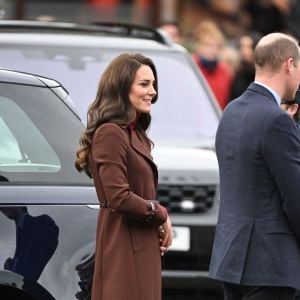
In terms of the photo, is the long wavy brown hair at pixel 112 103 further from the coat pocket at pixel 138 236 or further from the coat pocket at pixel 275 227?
the coat pocket at pixel 275 227

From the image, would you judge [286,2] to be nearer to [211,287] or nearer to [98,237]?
[211,287]

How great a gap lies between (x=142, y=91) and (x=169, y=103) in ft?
11.9

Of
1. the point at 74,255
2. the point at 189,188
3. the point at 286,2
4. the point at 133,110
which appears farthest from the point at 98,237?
the point at 286,2

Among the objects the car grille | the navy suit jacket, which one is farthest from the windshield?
the navy suit jacket

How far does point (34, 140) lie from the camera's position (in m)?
6.04

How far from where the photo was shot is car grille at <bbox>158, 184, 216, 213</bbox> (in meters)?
8.48

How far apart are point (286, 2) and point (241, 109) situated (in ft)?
42.9

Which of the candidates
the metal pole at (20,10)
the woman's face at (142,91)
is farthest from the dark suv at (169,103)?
the metal pole at (20,10)

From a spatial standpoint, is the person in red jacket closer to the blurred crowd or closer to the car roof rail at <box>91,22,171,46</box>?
the blurred crowd

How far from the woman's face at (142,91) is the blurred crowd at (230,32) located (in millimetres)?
7408

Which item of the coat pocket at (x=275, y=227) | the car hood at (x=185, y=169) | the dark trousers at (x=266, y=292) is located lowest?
the car hood at (x=185, y=169)

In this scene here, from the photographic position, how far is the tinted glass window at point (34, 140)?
5992 mm

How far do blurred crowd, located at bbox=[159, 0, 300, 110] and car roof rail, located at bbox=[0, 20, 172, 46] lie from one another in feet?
9.49

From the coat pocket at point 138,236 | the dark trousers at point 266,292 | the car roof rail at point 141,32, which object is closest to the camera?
the dark trousers at point 266,292
